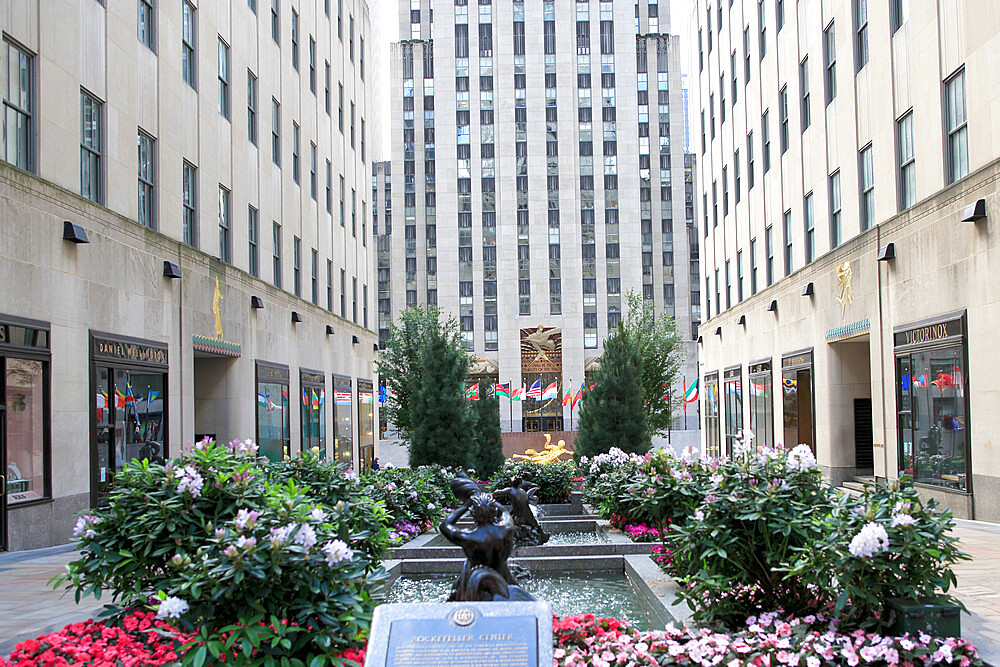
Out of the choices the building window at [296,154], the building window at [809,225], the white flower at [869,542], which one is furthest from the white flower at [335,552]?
the building window at [296,154]

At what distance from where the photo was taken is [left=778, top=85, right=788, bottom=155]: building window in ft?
102

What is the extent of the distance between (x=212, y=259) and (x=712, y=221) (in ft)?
91.5

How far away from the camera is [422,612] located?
19.0ft

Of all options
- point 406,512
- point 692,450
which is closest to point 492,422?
point 406,512

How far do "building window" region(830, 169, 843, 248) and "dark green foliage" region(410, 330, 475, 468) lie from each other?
38.3 feet

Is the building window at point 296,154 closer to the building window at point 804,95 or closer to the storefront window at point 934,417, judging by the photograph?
the building window at point 804,95

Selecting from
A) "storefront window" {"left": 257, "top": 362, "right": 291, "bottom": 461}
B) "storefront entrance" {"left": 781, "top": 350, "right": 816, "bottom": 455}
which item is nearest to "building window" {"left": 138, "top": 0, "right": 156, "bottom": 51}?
"storefront window" {"left": 257, "top": 362, "right": 291, "bottom": 461}

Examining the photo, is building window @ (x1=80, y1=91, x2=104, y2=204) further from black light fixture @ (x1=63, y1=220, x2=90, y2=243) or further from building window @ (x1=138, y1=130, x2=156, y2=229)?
building window @ (x1=138, y1=130, x2=156, y2=229)

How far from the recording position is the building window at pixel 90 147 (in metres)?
17.3

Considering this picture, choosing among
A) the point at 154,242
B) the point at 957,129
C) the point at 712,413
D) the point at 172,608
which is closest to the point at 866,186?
the point at 957,129

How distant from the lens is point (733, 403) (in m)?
39.3

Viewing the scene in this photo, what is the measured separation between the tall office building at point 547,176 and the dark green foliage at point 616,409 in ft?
184

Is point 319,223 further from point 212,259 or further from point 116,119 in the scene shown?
point 116,119

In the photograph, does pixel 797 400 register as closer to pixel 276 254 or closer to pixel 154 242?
pixel 276 254
